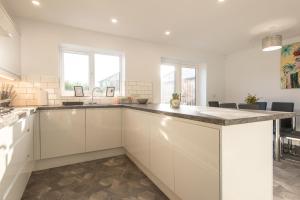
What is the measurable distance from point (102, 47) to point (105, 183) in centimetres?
240

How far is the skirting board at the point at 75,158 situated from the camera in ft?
7.48

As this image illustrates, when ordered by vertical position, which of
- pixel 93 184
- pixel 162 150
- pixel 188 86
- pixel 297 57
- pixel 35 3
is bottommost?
pixel 93 184

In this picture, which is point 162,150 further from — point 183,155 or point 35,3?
point 35,3

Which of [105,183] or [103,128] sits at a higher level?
[103,128]

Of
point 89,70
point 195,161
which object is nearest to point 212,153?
point 195,161

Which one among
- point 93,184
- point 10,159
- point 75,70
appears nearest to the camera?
point 10,159

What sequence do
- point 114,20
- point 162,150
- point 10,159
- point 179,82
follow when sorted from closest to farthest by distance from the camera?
point 10,159 → point 162,150 → point 114,20 → point 179,82

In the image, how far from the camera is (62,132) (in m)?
2.31

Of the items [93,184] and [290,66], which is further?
[290,66]

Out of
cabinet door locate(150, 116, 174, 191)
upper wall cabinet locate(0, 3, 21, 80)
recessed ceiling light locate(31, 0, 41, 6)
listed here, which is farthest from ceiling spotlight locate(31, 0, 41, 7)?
cabinet door locate(150, 116, 174, 191)

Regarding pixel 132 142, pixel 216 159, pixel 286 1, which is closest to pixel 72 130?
pixel 132 142

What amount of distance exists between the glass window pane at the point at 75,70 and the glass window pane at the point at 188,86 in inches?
98.6

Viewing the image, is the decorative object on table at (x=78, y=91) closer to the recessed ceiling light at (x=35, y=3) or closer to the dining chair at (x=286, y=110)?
the recessed ceiling light at (x=35, y=3)

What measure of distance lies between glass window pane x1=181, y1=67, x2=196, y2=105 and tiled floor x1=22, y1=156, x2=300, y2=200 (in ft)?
8.20
